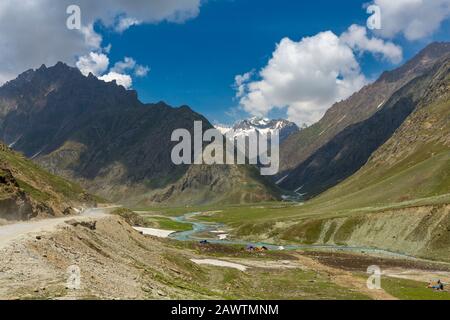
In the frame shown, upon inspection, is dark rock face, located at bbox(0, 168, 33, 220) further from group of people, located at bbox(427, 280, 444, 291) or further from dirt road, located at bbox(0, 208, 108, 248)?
group of people, located at bbox(427, 280, 444, 291)

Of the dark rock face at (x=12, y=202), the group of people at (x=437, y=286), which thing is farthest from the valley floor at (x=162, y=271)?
the dark rock face at (x=12, y=202)

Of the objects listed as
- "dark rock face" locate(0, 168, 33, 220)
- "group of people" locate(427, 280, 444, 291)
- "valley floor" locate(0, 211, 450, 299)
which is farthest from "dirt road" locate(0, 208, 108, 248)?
"group of people" locate(427, 280, 444, 291)

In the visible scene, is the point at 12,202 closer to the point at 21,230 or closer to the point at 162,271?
the point at 21,230

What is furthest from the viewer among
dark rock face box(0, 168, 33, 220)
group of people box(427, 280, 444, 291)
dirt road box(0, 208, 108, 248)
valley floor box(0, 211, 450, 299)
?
dark rock face box(0, 168, 33, 220)

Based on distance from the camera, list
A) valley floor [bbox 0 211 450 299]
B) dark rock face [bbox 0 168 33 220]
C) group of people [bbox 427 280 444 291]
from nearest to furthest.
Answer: valley floor [bbox 0 211 450 299]
group of people [bbox 427 280 444 291]
dark rock face [bbox 0 168 33 220]

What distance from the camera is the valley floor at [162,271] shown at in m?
34.5

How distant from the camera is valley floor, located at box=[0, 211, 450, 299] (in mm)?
34531

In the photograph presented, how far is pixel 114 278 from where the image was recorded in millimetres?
40719

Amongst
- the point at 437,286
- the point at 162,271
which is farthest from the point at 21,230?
the point at 437,286

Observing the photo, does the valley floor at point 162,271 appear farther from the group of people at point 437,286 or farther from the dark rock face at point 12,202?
the dark rock face at point 12,202

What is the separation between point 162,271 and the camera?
62.6 metres

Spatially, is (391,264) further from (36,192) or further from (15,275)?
(36,192)

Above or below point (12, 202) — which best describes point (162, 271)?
below
